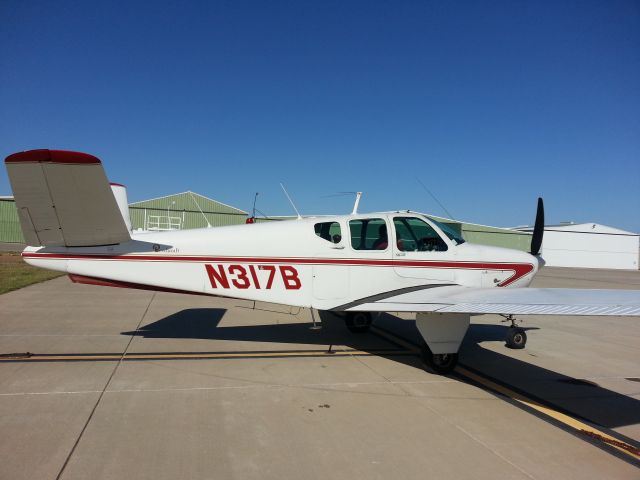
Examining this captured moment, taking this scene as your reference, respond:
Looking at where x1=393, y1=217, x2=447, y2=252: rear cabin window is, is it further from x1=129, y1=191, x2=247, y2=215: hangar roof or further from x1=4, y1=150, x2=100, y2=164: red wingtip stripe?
x1=129, y1=191, x2=247, y2=215: hangar roof

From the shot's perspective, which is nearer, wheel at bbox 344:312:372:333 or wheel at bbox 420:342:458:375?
wheel at bbox 420:342:458:375

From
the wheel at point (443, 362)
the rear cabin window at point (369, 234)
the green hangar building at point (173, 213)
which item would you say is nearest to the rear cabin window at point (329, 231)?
the rear cabin window at point (369, 234)

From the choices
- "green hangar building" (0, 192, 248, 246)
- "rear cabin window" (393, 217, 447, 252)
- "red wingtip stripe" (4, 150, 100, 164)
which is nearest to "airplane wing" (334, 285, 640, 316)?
"rear cabin window" (393, 217, 447, 252)

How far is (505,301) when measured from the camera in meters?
4.79

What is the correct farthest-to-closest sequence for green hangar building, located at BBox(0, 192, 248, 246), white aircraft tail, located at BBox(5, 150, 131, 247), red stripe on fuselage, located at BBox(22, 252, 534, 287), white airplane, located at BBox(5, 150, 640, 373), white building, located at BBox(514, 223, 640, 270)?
1. white building, located at BBox(514, 223, 640, 270)
2. green hangar building, located at BBox(0, 192, 248, 246)
3. red stripe on fuselage, located at BBox(22, 252, 534, 287)
4. white airplane, located at BBox(5, 150, 640, 373)
5. white aircraft tail, located at BBox(5, 150, 131, 247)

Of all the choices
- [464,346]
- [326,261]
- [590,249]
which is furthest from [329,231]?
[590,249]

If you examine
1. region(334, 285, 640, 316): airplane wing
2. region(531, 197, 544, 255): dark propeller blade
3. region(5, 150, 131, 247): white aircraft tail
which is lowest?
region(334, 285, 640, 316): airplane wing

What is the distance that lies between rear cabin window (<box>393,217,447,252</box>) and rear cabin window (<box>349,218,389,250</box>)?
0.22 meters

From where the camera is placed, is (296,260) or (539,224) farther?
(539,224)

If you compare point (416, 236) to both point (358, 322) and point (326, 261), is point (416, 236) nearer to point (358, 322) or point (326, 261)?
point (326, 261)

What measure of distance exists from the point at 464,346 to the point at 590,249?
49178 millimetres

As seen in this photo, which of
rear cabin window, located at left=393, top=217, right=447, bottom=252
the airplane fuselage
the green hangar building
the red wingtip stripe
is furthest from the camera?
the green hangar building

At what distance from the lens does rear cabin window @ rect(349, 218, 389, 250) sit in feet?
20.2

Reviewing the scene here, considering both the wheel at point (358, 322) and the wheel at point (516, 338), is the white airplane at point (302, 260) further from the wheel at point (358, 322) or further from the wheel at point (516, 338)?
the wheel at point (358, 322)
